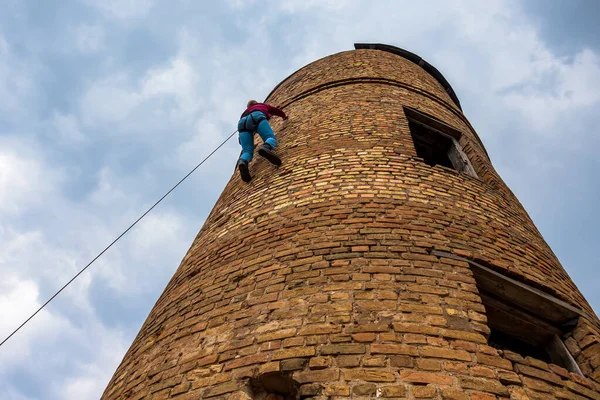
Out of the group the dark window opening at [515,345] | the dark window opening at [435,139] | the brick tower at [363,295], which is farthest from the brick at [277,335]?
the dark window opening at [435,139]

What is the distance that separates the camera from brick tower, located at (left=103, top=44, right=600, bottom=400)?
205cm

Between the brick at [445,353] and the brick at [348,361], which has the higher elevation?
the brick at [348,361]

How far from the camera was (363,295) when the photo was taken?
241 centimetres

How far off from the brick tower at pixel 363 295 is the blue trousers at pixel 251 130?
27 cm

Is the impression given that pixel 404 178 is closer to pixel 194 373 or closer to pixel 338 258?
pixel 338 258

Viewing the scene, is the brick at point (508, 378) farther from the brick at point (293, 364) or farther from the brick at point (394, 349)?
the brick at point (293, 364)

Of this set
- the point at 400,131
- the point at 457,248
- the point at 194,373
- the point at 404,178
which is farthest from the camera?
the point at 400,131

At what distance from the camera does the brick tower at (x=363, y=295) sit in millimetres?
2055

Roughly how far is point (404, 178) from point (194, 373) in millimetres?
2209

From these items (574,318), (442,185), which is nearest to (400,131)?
(442,185)

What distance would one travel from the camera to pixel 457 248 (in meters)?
2.90

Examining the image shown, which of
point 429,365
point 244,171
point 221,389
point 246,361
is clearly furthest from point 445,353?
point 244,171

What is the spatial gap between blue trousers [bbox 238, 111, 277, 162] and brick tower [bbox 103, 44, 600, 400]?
0.27 meters

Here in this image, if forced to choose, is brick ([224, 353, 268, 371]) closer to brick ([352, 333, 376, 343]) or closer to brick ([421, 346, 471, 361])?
brick ([352, 333, 376, 343])
